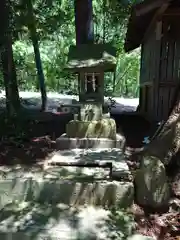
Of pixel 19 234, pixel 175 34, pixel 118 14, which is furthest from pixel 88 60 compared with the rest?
pixel 118 14

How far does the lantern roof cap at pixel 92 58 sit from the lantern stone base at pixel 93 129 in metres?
1.19

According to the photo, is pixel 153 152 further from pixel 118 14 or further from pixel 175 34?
pixel 118 14

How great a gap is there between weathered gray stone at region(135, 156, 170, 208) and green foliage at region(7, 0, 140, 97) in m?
3.49

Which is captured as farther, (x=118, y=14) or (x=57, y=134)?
(x=118, y=14)

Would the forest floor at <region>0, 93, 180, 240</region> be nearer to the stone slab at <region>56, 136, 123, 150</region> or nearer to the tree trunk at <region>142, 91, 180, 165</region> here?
the stone slab at <region>56, 136, 123, 150</region>

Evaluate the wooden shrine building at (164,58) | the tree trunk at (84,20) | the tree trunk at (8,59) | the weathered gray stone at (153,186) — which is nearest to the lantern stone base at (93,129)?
the tree trunk at (8,59)

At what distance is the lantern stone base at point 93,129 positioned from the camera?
605 cm

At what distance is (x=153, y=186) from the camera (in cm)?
379

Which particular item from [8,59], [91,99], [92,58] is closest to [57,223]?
[91,99]

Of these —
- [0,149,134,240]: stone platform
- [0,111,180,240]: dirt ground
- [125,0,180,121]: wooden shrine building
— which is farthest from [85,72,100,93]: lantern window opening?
[0,149,134,240]: stone platform

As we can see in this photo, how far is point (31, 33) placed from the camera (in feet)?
28.1

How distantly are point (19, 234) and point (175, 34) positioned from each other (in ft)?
20.1

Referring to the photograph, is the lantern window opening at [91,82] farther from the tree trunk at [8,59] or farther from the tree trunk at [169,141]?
the tree trunk at [169,141]

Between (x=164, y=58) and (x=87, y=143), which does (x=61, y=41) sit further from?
(x=87, y=143)
